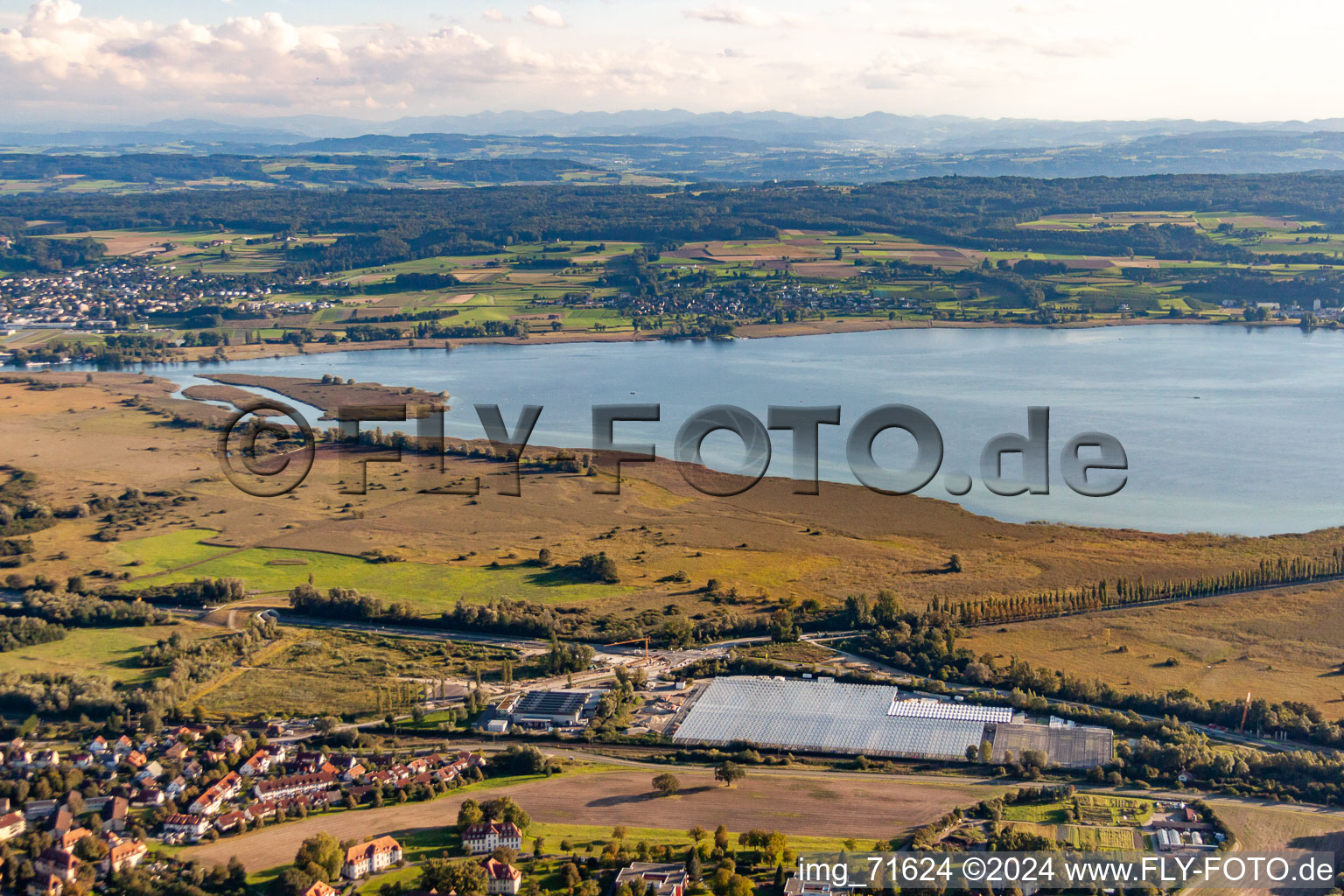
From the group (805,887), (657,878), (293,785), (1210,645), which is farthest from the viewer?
(1210,645)

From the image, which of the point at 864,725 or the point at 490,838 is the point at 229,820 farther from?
the point at 864,725

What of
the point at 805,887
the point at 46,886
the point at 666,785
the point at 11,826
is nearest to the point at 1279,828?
the point at 805,887

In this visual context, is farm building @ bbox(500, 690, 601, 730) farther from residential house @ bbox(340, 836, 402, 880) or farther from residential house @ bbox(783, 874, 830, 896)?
residential house @ bbox(783, 874, 830, 896)

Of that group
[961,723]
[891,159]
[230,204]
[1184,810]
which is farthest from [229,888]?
[891,159]

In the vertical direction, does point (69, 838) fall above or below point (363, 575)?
below

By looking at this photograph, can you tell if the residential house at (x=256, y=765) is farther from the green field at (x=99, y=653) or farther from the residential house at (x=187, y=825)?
the green field at (x=99, y=653)

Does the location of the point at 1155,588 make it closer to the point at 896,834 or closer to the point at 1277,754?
the point at 1277,754
